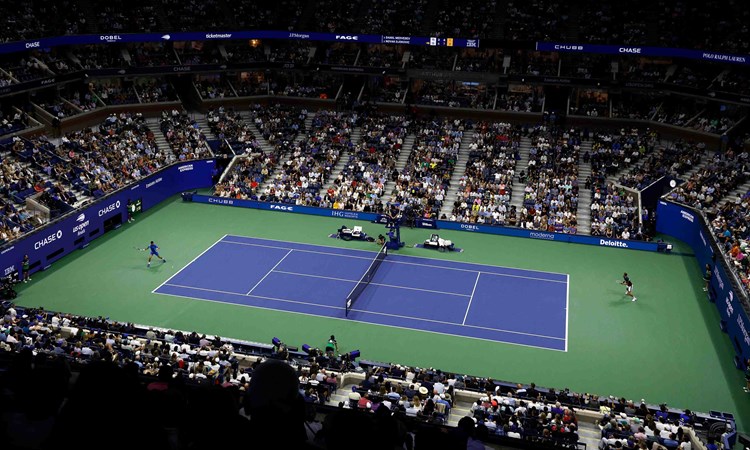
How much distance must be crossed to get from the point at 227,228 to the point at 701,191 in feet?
94.4

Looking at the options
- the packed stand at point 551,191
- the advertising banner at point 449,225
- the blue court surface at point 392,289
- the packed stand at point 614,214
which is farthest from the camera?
the packed stand at point 551,191

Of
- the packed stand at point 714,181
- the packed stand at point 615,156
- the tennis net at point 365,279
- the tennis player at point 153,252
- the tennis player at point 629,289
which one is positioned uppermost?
the packed stand at point 615,156

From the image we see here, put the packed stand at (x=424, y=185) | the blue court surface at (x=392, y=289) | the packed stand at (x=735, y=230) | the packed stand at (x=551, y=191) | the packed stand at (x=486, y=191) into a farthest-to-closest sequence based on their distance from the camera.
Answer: the packed stand at (x=424, y=185)
the packed stand at (x=486, y=191)
the packed stand at (x=551, y=191)
the packed stand at (x=735, y=230)
the blue court surface at (x=392, y=289)

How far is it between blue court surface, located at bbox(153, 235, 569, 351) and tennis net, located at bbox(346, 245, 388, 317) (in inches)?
9.9

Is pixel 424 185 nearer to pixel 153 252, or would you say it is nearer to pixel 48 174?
pixel 153 252

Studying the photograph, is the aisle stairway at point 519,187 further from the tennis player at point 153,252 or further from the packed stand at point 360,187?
the tennis player at point 153,252

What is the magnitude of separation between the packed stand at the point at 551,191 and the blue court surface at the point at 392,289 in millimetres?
6408

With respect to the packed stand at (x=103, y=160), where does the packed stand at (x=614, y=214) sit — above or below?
above

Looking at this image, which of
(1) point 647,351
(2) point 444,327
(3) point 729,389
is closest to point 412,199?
(2) point 444,327

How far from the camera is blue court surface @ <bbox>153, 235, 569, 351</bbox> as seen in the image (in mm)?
32094

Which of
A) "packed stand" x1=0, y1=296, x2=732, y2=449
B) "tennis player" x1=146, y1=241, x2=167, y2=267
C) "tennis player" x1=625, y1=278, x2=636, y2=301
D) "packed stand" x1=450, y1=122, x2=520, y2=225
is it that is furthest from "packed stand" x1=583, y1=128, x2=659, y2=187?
"tennis player" x1=146, y1=241, x2=167, y2=267

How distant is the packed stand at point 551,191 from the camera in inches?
1703

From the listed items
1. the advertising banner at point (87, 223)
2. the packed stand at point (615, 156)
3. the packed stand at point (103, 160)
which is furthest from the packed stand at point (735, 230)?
the packed stand at point (103, 160)

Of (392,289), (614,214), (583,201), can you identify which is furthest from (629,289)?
(583,201)
